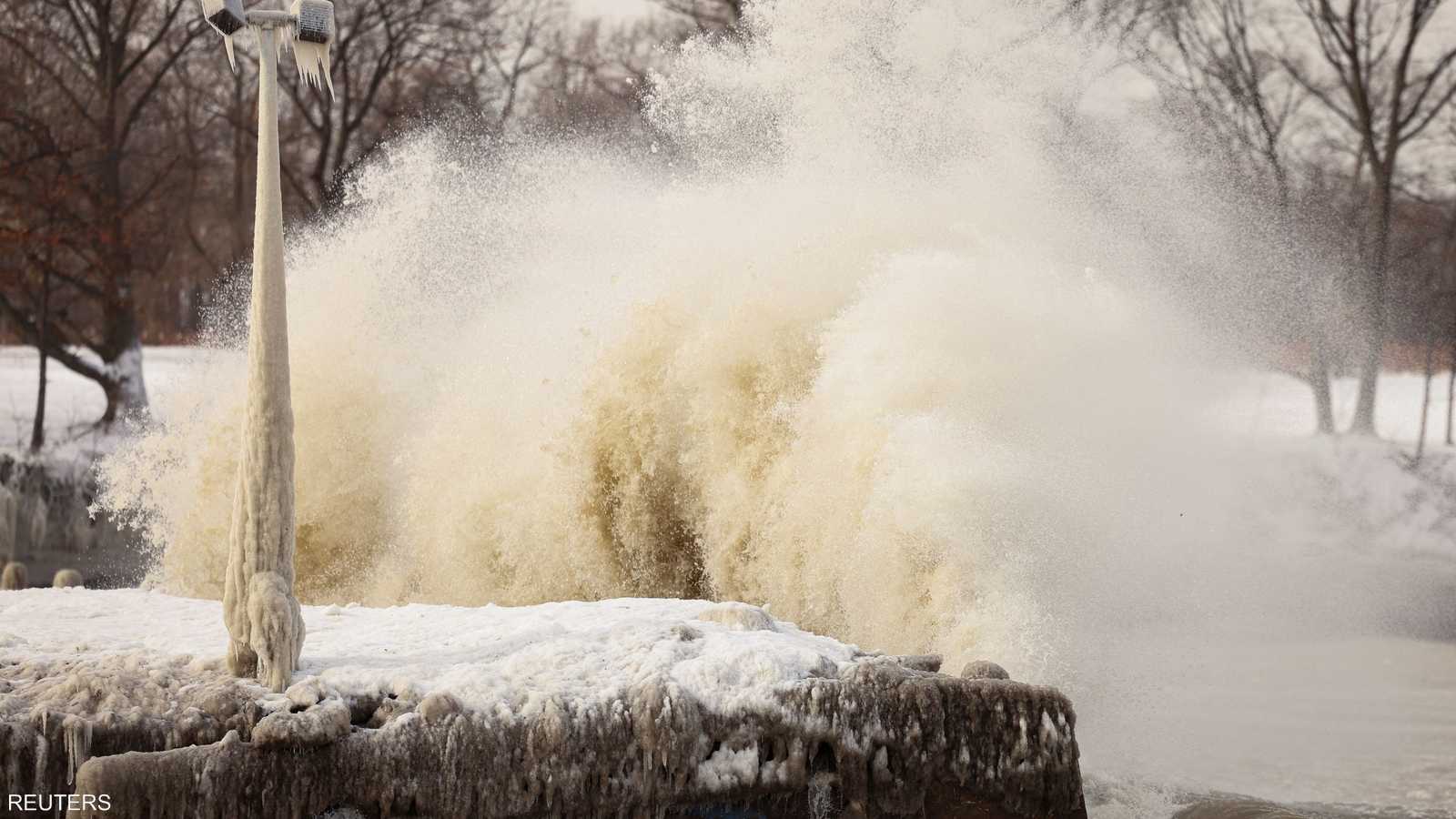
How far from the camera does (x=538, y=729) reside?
4.49m

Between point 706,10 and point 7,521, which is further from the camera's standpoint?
point 706,10

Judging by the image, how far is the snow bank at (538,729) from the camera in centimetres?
431

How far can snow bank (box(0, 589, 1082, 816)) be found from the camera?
4.31 meters

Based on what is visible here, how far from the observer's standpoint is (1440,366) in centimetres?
1414

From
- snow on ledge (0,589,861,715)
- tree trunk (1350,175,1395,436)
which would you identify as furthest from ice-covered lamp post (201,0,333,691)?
tree trunk (1350,175,1395,436)

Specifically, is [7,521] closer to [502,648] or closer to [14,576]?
[14,576]

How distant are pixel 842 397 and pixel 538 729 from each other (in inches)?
148

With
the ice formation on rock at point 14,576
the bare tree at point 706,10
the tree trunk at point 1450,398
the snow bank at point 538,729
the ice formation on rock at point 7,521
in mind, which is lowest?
the snow bank at point 538,729

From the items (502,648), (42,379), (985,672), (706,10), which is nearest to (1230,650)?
(985,672)

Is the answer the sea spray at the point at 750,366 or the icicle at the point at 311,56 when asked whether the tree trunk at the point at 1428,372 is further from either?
the icicle at the point at 311,56

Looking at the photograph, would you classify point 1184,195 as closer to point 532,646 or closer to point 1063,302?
point 1063,302

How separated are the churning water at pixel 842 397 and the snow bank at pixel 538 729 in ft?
4.83

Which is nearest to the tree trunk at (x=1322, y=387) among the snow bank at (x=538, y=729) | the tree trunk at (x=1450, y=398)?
the tree trunk at (x=1450, y=398)

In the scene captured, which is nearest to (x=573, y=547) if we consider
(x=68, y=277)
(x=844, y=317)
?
(x=844, y=317)
